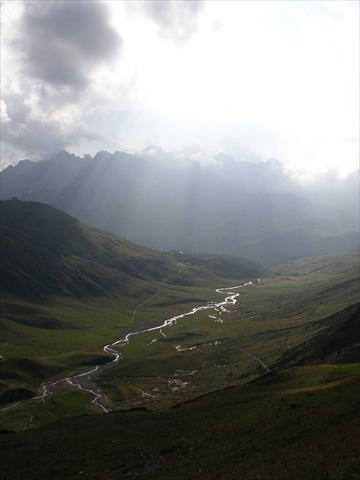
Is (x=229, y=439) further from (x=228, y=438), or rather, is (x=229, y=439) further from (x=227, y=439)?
(x=228, y=438)

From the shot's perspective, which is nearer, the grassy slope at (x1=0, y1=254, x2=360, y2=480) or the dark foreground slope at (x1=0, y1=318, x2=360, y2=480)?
the dark foreground slope at (x1=0, y1=318, x2=360, y2=480)

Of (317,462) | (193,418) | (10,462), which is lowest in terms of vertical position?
(10,462)

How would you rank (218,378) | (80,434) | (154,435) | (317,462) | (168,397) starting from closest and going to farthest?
(317,462) < (154,435) < (80,434) < (168,397) < (218,378)

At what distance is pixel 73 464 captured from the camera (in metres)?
61.9

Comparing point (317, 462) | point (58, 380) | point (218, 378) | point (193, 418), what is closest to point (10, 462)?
point (193, 418)

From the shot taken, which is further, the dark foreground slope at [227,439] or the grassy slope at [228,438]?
the grassy slope at [228,438]

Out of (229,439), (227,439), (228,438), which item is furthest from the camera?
(228,438)

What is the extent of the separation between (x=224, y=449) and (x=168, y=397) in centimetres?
10243

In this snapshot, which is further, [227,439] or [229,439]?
[227,439]

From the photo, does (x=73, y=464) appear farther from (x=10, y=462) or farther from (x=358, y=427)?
(x=358, y=427)

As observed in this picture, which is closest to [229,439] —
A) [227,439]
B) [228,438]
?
[227,439]

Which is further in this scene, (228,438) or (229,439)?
(228,438)

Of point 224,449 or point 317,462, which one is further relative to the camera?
point 224,449

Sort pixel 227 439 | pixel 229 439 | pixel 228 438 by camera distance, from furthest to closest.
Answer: pixel 228 438 < pixel 227 439 < pixel 229 439
